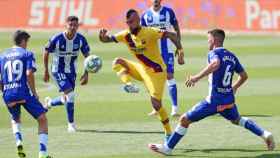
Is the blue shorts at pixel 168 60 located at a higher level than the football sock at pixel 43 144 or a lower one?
higher

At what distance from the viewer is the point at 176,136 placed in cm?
1140

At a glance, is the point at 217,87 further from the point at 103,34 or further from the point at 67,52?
the point at 67,52

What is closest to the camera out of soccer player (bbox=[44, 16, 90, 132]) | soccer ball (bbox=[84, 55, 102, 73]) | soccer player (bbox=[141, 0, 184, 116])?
soccer ball (bbox=[84, 55, 102, 73])

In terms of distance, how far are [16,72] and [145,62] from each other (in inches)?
92.6

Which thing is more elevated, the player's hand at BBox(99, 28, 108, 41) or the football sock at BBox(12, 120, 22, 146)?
the player's hand at BBox(99, 28, 108, 41)

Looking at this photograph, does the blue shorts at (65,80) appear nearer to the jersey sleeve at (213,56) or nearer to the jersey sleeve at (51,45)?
the jersey sleeve at (51,45)

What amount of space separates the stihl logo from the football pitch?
40.6 ft

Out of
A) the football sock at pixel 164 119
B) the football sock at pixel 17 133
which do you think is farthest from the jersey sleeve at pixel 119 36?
the football sock at pixel 17 133

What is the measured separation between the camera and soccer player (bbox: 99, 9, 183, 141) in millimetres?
12305

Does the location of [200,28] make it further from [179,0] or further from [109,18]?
[109,18]

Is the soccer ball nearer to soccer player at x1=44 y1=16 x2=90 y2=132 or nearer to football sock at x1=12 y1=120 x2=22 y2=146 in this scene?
soccer player at x1=44 y1=16 x2=90 y2=132

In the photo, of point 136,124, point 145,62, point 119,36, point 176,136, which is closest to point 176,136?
point 176,136

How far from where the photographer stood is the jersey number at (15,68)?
11086 mm

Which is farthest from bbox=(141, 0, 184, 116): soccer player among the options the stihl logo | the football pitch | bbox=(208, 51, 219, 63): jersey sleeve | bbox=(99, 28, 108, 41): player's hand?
the stihl logo
